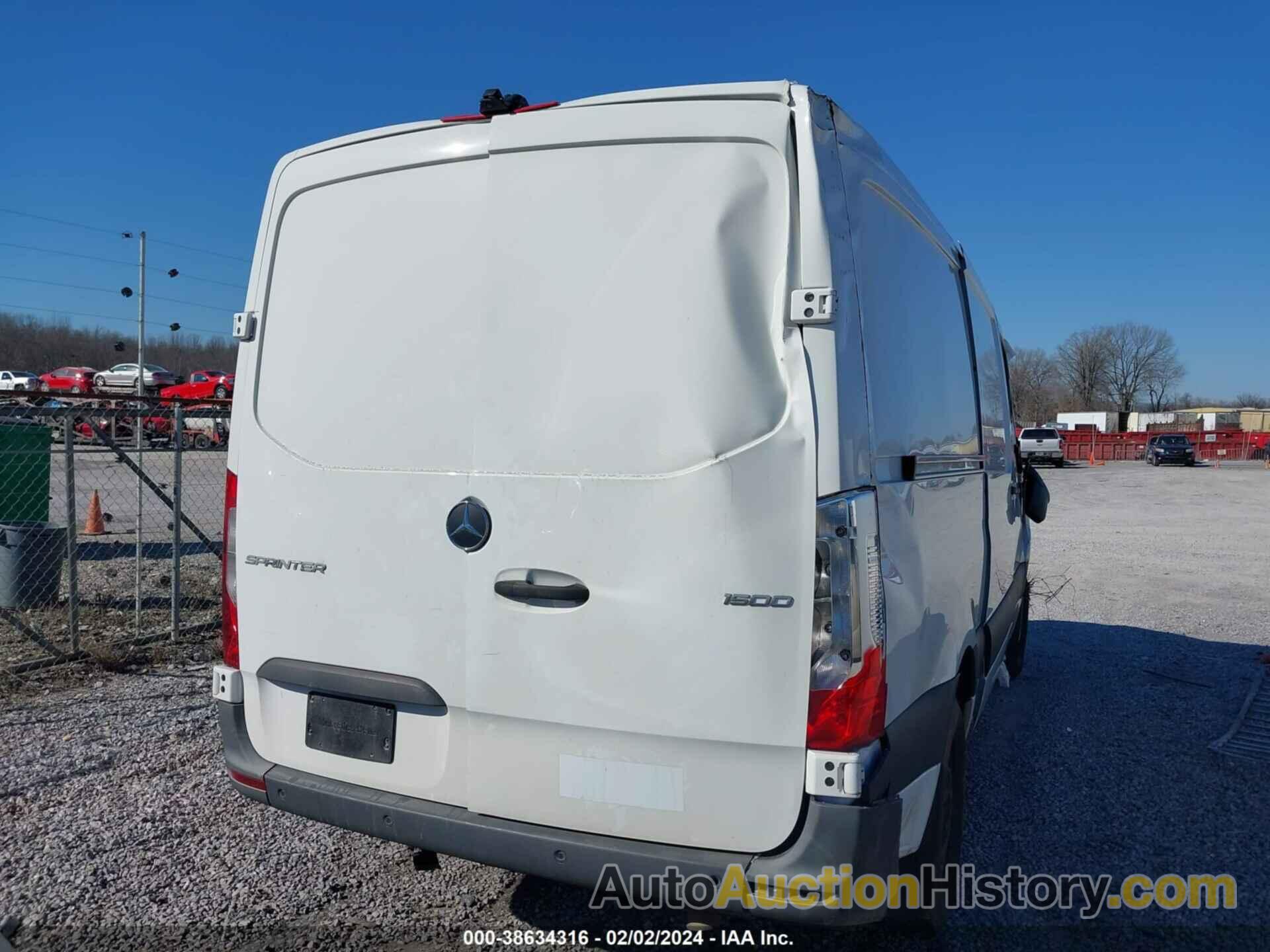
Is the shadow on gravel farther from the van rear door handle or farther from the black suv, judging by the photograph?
the black suv

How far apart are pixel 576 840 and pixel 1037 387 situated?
118515 millimetres

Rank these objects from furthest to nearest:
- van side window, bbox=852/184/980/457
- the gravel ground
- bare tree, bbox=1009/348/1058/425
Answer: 1. bare tree, bbox=1009/348/1058/425
2. the gravel ground
3. van side window, bbox=852/184/980/457

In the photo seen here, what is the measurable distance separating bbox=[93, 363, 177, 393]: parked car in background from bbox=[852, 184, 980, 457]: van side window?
4194 cm

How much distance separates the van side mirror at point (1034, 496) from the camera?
21.2 ft

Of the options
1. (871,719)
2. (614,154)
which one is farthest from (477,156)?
(871,719)

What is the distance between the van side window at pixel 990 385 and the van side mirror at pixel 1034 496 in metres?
0.60

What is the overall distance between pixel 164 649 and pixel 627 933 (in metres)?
4.52

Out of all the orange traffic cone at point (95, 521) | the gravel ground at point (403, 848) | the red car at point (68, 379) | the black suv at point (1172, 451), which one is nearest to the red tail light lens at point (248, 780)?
the gravel ground at point (403, 848)

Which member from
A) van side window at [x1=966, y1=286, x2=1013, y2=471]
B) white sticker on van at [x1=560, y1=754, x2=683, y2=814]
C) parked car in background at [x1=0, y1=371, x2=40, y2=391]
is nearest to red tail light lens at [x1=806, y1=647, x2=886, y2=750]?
white sticker on van at [x1=560, y1=754, x2=683, y2=814]

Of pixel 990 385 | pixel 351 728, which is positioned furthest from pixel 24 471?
pixel 990 385

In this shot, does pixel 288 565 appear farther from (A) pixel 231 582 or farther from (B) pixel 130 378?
(B) pixel 130 378

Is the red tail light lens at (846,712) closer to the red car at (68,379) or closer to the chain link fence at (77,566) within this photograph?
the chain link fence at (77,566)

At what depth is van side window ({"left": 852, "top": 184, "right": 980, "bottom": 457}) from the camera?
2.71m

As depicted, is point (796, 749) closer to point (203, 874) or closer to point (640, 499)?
point (640, 499)
